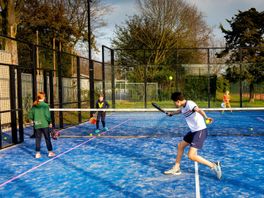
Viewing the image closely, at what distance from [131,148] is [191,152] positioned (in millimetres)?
3778

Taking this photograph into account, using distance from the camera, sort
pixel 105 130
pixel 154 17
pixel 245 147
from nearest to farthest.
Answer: pixel 245 147, pixel 105 130, pixel 154 17

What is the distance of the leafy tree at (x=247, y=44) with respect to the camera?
32.8 metres

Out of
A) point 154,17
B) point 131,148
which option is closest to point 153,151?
point 131,148

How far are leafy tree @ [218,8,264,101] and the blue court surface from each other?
2275 cm

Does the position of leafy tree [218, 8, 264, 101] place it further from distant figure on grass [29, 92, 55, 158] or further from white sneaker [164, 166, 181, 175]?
white sneaker [164, 166, 181, 175]

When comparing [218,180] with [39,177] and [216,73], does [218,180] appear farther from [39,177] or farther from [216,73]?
[216,73]

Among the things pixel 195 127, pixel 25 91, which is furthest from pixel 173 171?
pixel 25 91

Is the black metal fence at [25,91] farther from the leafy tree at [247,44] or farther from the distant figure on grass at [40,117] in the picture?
the leafy tree at [247,44]

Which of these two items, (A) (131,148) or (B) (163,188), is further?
(A) (131,148)

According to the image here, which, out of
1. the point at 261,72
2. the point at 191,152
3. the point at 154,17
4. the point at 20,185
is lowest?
the point at 20,185

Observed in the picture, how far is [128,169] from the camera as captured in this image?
23.8 feet

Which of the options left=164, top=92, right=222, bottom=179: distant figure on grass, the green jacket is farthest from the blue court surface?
the green jacket

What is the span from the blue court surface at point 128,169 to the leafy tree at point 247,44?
22755 mm

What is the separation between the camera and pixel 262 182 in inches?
241
